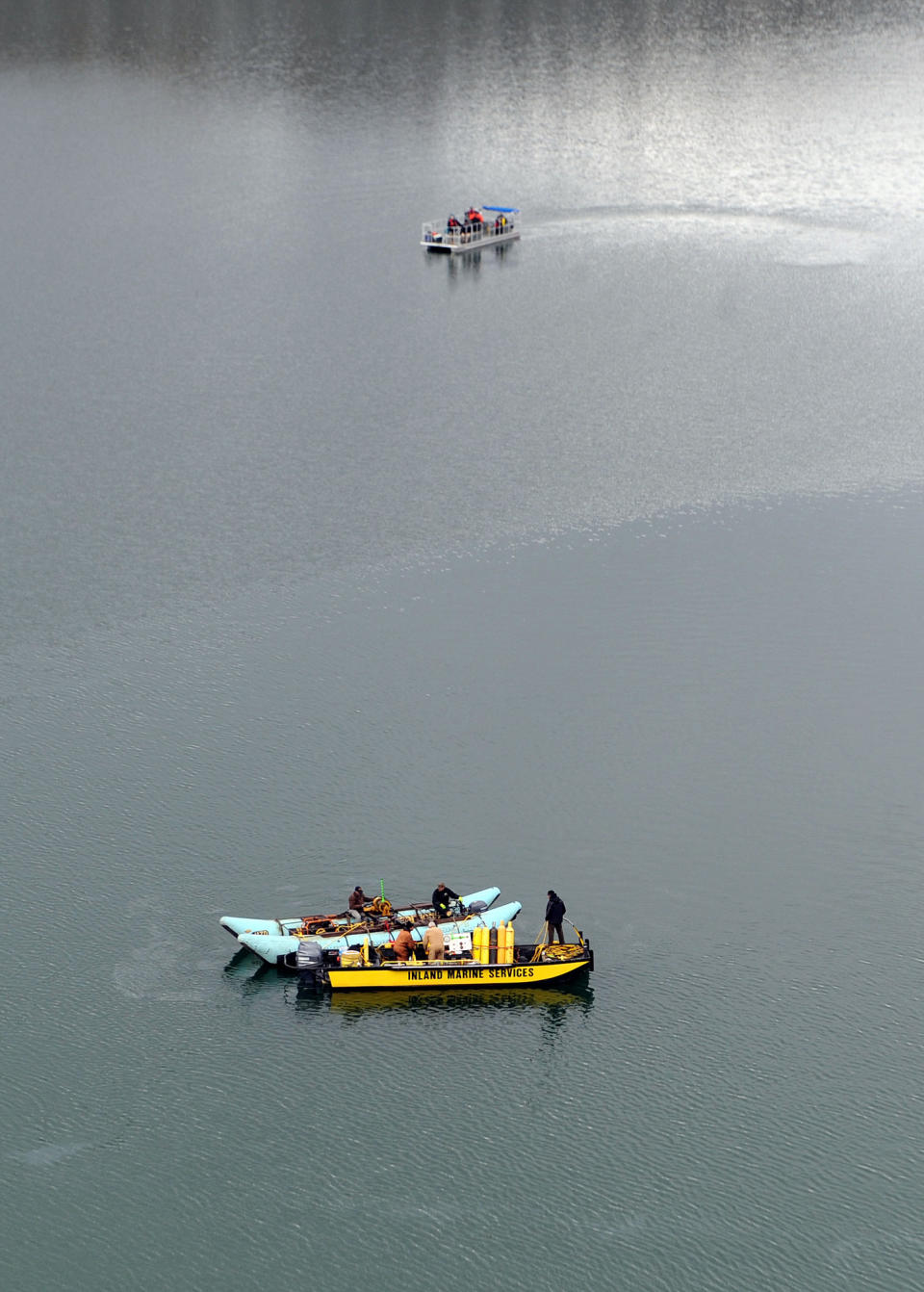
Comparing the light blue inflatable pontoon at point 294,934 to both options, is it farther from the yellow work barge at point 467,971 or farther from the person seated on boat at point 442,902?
the yellow work barge at point 467,971

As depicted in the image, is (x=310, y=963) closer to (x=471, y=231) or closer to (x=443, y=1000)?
(x=443, y=1000)

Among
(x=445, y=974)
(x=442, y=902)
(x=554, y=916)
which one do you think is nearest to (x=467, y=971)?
(x=445, y=974)

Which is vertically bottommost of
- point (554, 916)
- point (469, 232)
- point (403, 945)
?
point (403, 945)

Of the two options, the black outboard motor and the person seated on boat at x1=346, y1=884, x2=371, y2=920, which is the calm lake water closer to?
the black outboard motor

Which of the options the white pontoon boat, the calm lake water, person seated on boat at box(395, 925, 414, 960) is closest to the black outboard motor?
the calm lake water

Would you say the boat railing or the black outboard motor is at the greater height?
the boat railing

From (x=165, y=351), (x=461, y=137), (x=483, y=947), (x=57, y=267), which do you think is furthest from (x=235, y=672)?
(x=461, y=137)
